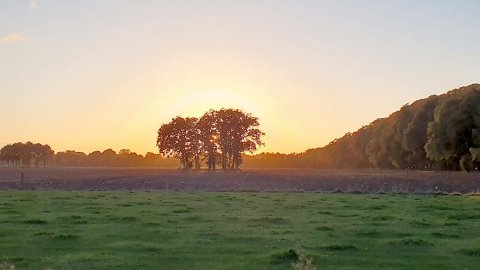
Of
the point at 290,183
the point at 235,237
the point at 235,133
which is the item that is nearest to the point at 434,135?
the point at 290,183

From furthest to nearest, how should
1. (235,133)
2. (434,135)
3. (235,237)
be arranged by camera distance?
(235,133) < (434,135) < (235,237)

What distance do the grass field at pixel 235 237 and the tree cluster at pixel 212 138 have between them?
108 metres

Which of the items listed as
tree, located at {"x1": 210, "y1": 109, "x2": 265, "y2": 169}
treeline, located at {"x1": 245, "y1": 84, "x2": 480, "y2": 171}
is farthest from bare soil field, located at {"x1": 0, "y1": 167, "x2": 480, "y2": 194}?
tree, located at {"x1": 210, "y1": 109, "x2": 265, "y2": 169}

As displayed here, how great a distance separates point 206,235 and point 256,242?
2338 mm

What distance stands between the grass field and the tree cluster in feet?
356

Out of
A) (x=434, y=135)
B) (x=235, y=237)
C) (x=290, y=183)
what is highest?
(x=434, y=135)

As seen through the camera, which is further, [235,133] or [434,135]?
[235,133]

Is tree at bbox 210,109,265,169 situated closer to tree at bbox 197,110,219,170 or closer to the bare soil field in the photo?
tree at bbox 197,110,219,170

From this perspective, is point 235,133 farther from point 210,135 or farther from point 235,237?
point 235,237

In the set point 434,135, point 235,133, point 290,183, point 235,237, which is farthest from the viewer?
point 235,133

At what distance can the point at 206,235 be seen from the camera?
22953 mm

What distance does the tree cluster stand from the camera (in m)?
144

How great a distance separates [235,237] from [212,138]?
124888 mm

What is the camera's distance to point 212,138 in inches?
5787
